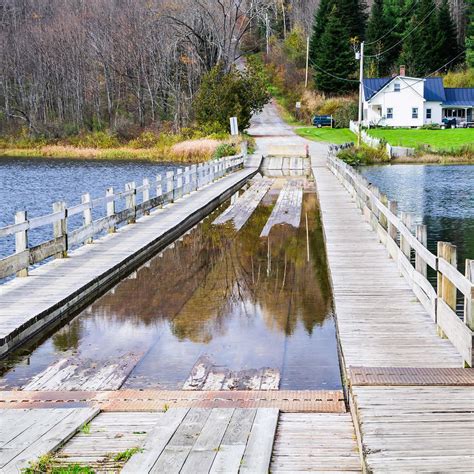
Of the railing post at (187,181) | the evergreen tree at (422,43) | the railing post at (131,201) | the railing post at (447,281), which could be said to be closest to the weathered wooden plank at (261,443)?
the railing post at (447,281)

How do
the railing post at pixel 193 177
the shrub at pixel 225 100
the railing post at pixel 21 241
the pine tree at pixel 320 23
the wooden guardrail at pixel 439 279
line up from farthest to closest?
1. the pine tree at pixel 320 23
2. the shrub at pixel 225 100
3. the railing post at pixel 193 177
4. the railing post at pixel 21 241
5. the wooden guardrail at pixel 439 279

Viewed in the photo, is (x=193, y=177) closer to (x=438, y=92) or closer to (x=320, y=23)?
(x=438, y=92)

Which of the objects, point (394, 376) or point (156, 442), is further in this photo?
point (394, 376)

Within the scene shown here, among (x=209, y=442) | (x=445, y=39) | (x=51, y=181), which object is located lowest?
(x=51, y=181)

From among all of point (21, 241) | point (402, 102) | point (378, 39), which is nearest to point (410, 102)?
point (402, 102)

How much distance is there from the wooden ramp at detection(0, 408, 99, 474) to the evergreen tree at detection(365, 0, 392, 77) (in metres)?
89.5

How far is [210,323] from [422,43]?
3328 inches

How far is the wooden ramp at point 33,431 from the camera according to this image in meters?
5.29

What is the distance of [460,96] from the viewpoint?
8069 centimetres

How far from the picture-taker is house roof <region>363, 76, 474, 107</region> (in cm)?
7819

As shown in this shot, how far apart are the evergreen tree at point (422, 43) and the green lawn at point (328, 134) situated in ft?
61.3

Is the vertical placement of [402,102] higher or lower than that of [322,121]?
higher

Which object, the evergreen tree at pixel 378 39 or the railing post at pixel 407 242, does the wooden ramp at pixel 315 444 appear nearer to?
the railing post at pixel 407 242

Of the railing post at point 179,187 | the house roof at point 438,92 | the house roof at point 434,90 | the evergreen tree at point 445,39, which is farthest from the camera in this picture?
the evergreen tree at point 445,39
